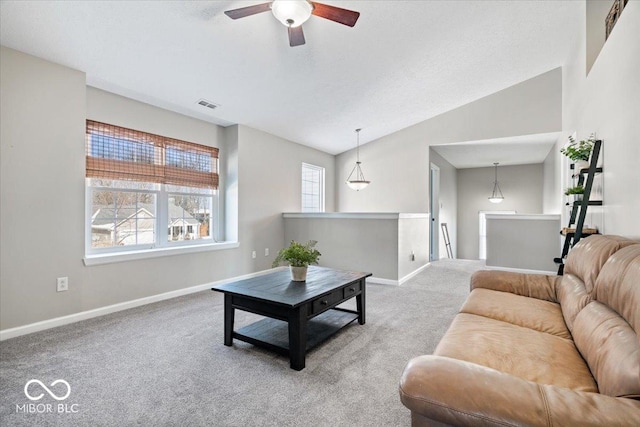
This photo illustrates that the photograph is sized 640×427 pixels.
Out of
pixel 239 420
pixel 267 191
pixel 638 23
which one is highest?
pixel 638 23

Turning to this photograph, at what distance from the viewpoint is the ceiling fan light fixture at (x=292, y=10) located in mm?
2100

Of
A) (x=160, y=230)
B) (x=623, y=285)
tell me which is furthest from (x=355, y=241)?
(x=623, y=285)

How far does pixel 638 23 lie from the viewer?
2113 mm

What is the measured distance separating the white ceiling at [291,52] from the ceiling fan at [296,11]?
0.54 metres

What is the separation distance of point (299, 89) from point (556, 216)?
4.75 meters

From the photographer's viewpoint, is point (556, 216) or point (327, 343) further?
point (556, 216)

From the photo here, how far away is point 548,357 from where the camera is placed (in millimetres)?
1457

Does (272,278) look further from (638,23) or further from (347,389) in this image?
(638,23)

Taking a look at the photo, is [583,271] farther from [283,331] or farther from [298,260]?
[283,331]

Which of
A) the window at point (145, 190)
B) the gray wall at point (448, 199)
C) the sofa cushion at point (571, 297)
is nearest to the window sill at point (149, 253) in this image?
the window at point (145, 190)

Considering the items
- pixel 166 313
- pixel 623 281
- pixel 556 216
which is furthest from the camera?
pixel 556 216

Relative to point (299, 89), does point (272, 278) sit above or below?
below

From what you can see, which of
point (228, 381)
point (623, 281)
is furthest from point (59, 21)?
point (623, 281)

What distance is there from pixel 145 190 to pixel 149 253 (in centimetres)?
81
